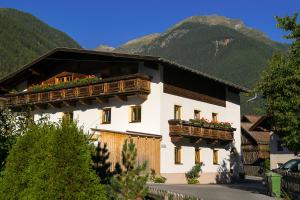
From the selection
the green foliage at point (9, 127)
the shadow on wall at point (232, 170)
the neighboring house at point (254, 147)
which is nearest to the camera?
the green foliage at point (9, 127)

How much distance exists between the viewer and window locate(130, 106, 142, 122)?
3147 cm

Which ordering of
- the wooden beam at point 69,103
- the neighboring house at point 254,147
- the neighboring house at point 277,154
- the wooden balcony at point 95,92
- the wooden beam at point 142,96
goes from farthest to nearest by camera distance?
the neighboring house at point 254,147, the neighboring house at point 277,154, the wooden beam at point 69,103, the wooden beam at point 142,96, the wooden balcony at point 95,92

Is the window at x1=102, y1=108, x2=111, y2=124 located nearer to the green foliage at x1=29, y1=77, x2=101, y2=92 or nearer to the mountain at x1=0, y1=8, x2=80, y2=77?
the green foliage at x1=29, y1=77, x2=101, y2=92

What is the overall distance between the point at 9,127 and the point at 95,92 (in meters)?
14.5

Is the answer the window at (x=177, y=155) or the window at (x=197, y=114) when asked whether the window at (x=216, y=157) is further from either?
the window at (x=177, y=155)

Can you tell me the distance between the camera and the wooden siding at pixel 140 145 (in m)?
25.2

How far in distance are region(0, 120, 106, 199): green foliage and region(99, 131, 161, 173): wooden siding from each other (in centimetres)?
1114

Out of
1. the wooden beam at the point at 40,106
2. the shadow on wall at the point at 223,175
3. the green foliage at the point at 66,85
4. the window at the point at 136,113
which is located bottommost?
the shadow on wall at the point at 223,175

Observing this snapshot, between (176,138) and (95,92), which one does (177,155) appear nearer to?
(176,138)

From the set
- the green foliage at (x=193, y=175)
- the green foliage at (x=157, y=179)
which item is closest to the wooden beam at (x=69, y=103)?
the green foliage at (x=157, y=179)

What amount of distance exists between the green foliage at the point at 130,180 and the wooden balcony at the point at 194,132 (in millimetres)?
18337

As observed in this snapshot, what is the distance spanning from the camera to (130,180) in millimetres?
12688

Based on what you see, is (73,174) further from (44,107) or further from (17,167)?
(44,107)

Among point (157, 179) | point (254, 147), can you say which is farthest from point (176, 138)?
point (254, 147)
